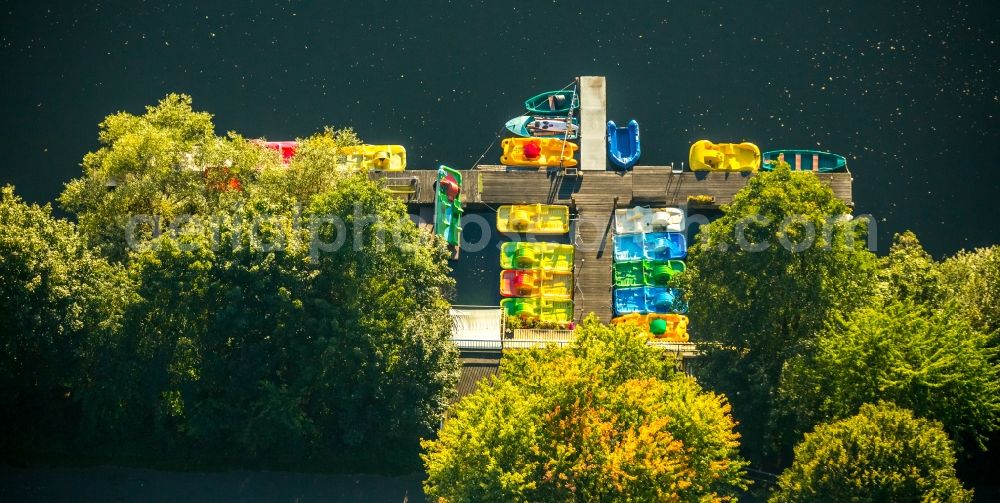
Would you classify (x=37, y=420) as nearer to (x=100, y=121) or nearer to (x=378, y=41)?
(x=100, y=121)

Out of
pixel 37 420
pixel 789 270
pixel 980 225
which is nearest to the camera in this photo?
pixel 789 270

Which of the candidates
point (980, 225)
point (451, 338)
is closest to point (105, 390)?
point (451, 338)

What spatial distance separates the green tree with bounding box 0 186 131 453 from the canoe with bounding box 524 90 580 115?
28.9 metres

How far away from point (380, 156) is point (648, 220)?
17.8 meters

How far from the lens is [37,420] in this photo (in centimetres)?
7450

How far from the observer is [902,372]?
65.9m

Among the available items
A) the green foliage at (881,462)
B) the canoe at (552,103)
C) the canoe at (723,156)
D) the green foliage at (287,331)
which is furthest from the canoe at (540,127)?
the green foliage at (881,462)

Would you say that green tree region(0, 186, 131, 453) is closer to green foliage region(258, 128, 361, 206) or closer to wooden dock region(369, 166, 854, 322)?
green foliage region(258, 128, 361, 206)

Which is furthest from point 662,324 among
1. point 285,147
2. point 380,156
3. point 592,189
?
point 285,147

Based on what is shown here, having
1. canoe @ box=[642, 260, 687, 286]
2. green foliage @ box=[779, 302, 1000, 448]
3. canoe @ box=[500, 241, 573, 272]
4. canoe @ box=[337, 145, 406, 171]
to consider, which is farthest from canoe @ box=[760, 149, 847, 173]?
canoe @ box=[337, 145, 406, 171]

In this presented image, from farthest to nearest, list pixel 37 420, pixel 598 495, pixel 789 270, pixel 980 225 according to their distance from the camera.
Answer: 1. pixel 980 225
2. pixel 37 420
3. pixel 789 270
4. pixel 598 495

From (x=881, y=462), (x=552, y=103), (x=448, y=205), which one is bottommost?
(x=881, y=462)

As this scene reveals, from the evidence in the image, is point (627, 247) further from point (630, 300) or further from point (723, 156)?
point (723, 156)

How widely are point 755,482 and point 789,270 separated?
475 inches
